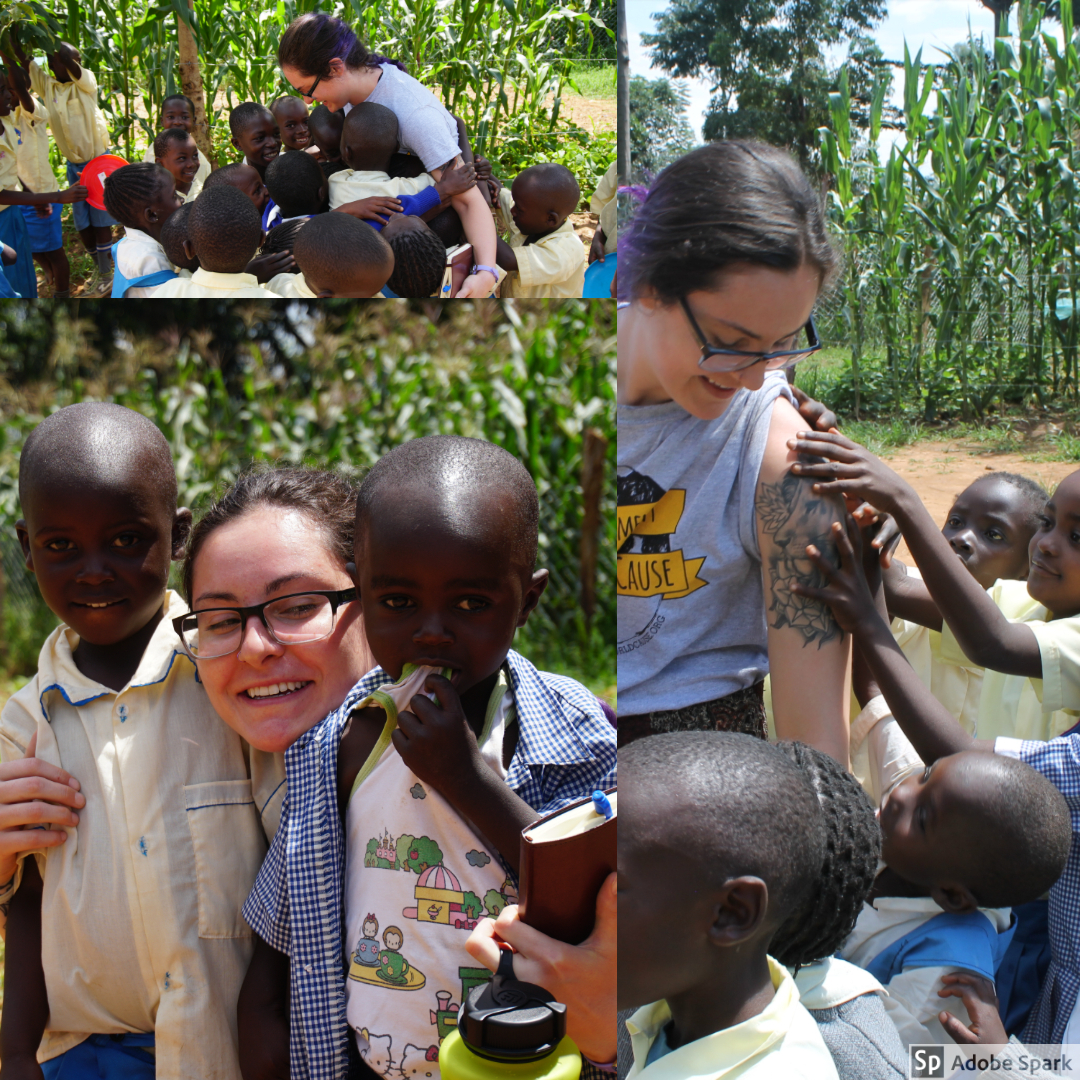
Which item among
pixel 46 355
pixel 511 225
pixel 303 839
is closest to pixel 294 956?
pixel 303 839

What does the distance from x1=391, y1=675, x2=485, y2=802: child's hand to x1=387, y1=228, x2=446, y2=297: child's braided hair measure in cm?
159

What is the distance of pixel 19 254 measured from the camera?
120 inches

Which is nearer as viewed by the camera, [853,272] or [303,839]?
[853,272]

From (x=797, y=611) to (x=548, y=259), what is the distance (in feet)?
6.47

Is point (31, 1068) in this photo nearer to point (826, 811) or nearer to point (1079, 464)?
point (826, 811)

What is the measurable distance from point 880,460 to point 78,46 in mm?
2744

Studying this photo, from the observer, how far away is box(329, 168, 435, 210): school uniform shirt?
2.54 m

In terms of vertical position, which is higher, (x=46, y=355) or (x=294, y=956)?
(x=46, y=355)

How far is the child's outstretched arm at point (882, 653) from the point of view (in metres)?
1.09

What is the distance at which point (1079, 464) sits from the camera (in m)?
1.11

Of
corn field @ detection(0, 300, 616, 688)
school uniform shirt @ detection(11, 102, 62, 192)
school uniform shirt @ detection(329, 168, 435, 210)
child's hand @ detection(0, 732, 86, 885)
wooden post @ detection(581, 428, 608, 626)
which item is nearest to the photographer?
child's hand @ detection(0, 732, 86, 885)

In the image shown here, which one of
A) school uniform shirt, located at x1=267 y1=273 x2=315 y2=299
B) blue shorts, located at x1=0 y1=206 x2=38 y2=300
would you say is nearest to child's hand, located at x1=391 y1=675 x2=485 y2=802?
school uniform shirt, located at x1=267 y1=273 x2=315 y2=299

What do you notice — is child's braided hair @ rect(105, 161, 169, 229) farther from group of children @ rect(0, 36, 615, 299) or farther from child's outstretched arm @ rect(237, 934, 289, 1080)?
child's outstretched arm @ rect(237, 934, 289, 1080)

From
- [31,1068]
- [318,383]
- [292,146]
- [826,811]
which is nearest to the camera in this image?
[826,811]
